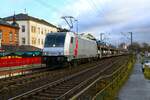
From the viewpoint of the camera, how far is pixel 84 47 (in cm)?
4178

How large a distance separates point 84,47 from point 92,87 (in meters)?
24.5

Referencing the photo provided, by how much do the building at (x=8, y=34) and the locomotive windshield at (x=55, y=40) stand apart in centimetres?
2411

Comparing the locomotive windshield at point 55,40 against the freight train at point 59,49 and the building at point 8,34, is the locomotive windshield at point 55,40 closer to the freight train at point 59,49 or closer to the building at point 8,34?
the freight train at point 59,49

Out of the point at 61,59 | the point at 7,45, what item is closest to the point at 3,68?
the point at 61,59

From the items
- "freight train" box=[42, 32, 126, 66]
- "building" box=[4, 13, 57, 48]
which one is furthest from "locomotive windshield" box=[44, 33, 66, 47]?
"building" box=[4, 13, 57, 48]

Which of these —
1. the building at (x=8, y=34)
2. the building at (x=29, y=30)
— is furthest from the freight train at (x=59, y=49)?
the building at (x=29, y=30)

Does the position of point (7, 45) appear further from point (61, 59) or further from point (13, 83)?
point (13, 83)

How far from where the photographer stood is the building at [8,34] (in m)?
57.7

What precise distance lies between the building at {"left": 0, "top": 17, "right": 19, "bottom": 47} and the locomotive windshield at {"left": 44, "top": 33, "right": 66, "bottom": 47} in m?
24.1

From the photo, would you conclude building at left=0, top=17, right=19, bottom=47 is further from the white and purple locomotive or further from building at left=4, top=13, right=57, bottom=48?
the white and purple locomotive

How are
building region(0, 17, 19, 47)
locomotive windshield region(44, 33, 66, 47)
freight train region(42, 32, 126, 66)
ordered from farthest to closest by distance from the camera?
1. building region(0, 17, 19, 47)
2. locomotive windshield region(44, 33, 66, 47)
3. freight train region(42, 32, 126, 66)

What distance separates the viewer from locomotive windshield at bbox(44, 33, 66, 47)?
3269 cm

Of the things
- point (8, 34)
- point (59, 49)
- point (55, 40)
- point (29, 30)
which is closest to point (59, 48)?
point (59, 49)

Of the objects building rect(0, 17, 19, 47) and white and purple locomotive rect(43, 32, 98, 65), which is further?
building rect(0, 17, 19, 47)
